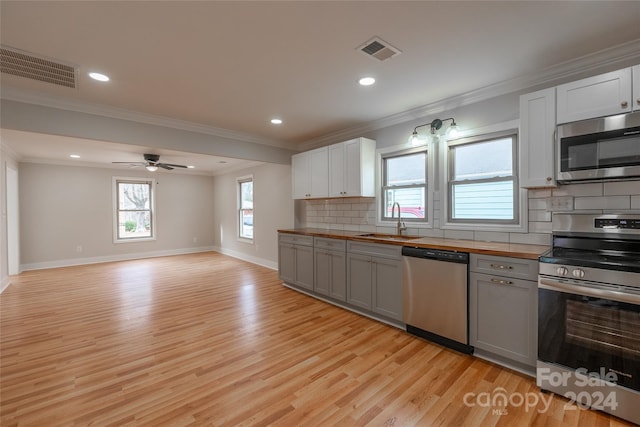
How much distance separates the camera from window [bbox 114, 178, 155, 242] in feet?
23.9

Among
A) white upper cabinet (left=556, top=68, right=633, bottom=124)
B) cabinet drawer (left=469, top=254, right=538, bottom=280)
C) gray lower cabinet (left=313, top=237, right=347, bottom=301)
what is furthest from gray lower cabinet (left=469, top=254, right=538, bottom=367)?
gray lower cabinet (left=313, top=237, right=347, bottom=301)

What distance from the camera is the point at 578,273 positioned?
1877 mm

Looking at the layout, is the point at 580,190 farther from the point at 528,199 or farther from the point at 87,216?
the point at 87,216

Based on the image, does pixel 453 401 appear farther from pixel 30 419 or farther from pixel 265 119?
pixel 265 119

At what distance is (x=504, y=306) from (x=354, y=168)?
2403mm

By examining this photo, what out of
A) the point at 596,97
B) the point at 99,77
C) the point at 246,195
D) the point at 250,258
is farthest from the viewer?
the point at 246,195

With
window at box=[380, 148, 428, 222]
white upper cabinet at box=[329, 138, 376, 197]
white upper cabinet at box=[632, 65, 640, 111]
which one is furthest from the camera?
white upper cabinet at box=[329, 138, 376, 197]

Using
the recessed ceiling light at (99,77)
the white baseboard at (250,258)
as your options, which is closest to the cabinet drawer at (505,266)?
the recessed ceiling light at (99,77)

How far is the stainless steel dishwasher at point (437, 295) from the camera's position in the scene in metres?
2.53

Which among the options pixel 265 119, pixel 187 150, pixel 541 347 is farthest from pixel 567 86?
pixel 187 150

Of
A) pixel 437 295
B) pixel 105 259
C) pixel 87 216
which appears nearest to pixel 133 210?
pixel 87 216

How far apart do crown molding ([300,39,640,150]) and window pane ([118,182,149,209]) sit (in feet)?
21.8

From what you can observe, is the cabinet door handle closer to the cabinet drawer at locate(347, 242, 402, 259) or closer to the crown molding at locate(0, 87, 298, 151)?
the cabinet drawer at locate(347, 242, 402, 259)

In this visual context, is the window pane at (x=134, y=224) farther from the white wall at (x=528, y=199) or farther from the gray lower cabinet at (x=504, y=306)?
the gray lower cabinet at (x=504, y=306)
